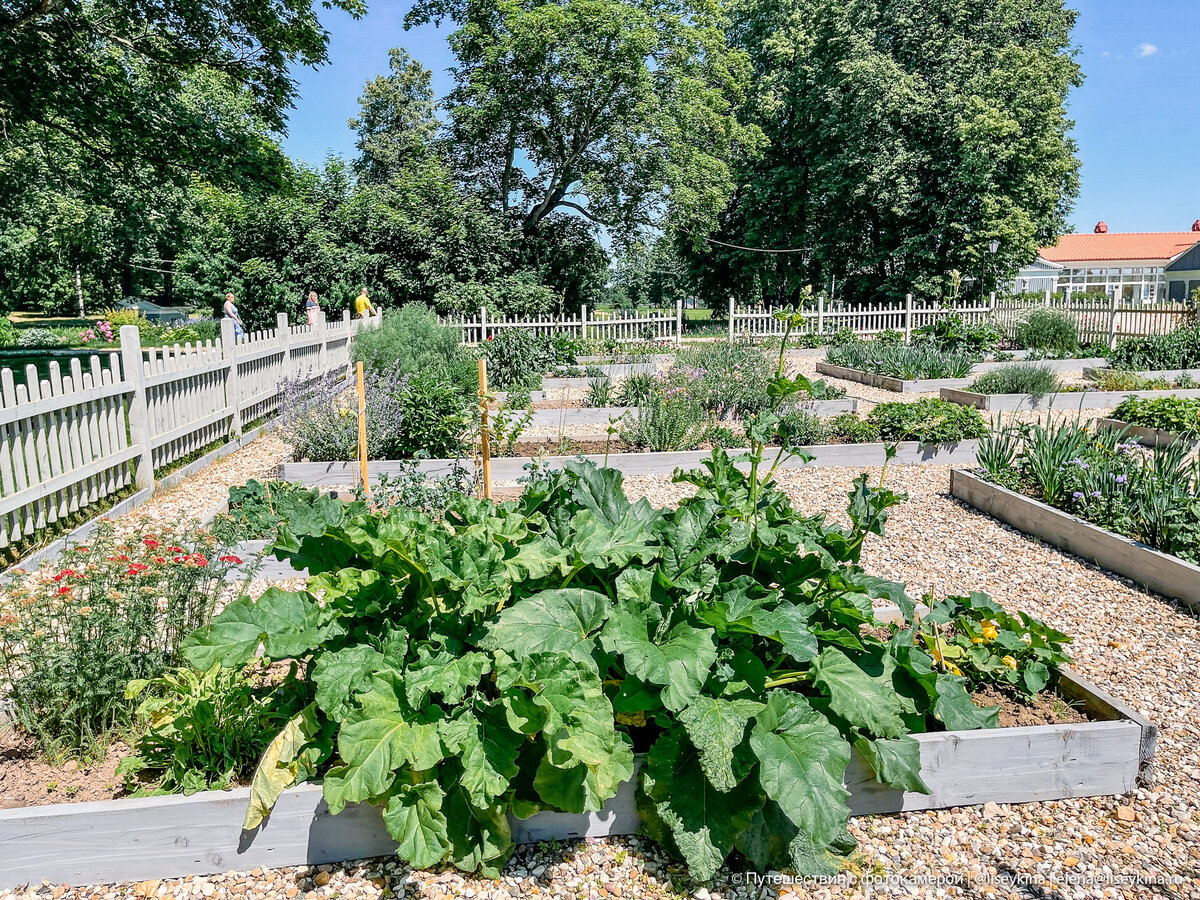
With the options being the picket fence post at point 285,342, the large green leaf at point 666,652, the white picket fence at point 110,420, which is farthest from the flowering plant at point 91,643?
the picket fence post at point 285,342

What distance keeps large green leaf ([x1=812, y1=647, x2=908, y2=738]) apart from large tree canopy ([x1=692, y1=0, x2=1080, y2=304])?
2969 cm

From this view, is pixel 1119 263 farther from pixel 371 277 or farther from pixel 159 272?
pixel 159 272

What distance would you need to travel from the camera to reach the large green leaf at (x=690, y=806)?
7.61 ft

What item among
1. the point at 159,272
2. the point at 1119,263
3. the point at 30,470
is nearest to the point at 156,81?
the point at 30,470

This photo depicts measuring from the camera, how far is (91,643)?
2889 millimetres

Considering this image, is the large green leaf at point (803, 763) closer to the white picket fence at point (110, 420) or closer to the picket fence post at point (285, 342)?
the white picket fence at point (110, 420)

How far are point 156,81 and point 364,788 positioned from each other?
61.0 feet

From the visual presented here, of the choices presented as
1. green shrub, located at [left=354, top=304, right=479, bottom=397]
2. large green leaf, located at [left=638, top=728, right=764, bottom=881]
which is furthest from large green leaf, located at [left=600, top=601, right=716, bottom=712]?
green shrub, located at [left=354, top=304, right=479, bottom=397]

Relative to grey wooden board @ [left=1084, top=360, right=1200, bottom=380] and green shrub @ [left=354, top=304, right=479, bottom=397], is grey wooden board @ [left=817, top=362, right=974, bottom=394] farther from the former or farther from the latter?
green shrub @ [left=354, top=304, right=479, bottom=397]

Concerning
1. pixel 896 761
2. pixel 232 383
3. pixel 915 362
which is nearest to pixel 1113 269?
pixel 915 362

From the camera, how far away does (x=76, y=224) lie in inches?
1246

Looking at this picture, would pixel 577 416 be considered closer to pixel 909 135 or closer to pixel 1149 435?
pixel 1149 435

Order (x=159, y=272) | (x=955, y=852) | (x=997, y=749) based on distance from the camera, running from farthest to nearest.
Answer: (x=159, y=272) → (x=997, y=749) → (x=955, y=852)

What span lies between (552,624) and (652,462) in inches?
208
